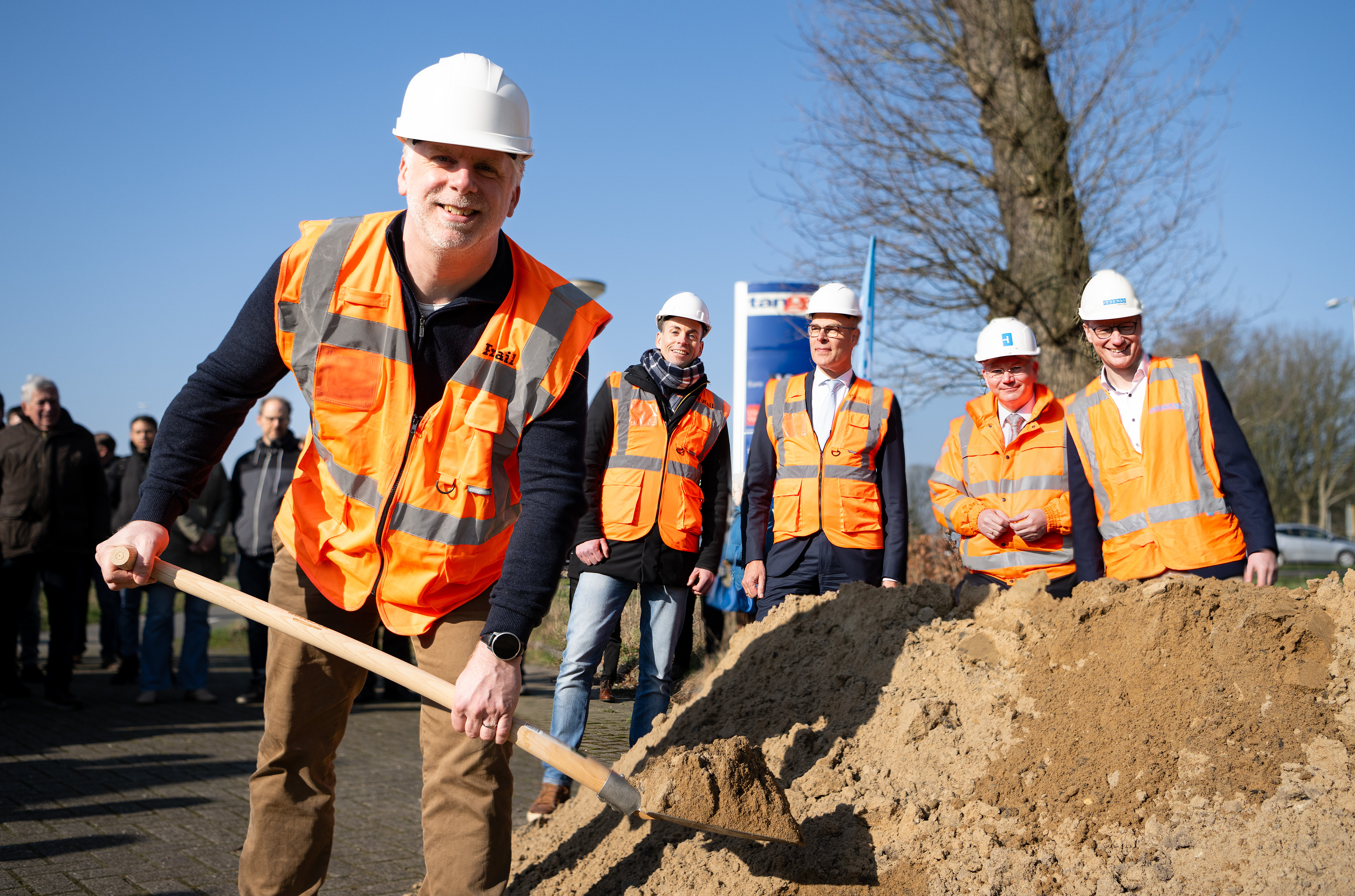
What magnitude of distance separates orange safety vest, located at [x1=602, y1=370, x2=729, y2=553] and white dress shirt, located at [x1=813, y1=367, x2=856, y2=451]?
53 centimetres

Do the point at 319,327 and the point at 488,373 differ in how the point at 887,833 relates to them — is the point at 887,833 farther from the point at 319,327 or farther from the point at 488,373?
the point at 319,327

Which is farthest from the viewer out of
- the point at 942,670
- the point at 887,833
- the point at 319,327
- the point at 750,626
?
the point at 750,626

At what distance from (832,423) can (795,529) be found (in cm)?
57

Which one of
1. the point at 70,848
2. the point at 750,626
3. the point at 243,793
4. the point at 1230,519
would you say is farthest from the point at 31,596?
the point at 1230,519

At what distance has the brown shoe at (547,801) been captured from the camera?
159 inches

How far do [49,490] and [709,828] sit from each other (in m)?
6.41

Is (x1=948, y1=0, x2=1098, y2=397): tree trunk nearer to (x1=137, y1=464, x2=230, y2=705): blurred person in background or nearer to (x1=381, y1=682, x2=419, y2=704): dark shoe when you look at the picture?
(x1=381, y1=682, x2=419, y2=704): dark shoe

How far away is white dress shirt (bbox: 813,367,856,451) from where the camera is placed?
16.1 feet

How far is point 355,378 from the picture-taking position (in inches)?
101

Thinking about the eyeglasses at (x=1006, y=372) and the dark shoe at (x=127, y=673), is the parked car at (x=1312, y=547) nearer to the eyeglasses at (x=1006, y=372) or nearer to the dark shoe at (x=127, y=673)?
the eyeglasses at (x=1006, y=372)

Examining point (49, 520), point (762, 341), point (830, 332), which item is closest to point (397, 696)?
point (49, 520)

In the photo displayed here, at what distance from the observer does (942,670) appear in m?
3.61

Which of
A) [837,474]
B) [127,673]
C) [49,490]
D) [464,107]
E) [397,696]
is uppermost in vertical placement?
[464,107]

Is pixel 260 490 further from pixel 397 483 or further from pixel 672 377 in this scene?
pixel 397 483
